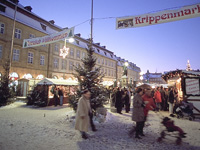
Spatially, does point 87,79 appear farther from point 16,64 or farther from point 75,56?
point 75,56

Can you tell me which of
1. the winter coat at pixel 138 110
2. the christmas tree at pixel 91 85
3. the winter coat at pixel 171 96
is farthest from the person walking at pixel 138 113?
the winter coat at pixel 171 96

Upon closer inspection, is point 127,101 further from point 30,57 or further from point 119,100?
point 30,57

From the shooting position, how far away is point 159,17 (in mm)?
6418

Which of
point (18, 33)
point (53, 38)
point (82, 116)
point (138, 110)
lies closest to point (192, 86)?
point (138, 110)

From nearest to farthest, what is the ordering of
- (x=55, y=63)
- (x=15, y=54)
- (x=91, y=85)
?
(x=91, y=85)
(x=15, y=54)
(x=55, y=63)

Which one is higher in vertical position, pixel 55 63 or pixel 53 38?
pixel 55 63

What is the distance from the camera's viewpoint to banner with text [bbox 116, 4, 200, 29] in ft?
19.6

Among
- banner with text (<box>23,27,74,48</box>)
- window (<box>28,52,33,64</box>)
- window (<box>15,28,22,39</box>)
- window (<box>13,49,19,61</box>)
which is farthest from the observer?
window (<box>28,52,33,64</box>)

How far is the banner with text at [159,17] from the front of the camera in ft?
19.6

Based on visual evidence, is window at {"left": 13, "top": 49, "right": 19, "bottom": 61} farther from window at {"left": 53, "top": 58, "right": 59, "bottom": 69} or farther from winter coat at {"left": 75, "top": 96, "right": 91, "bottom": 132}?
winter coat at {"left": 75, "top": 96, "right": 91, "bottom": 132}

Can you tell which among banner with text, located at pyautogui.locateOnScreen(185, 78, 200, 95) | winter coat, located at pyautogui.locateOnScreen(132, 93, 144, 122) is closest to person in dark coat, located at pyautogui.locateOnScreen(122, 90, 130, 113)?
banner with text, located at pyautogui.locateOnScreen(185, 78, 200, 95)

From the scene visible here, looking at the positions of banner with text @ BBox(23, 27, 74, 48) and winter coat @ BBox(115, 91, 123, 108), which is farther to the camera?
winter coat @ BBox(115, 91, 123, 108)

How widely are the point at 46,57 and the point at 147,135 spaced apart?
1006 inches

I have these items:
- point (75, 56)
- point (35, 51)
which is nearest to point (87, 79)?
point (35, 51)
